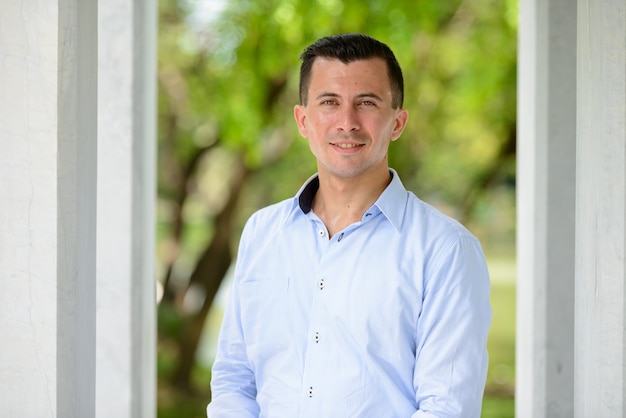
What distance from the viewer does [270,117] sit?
640 centimetres

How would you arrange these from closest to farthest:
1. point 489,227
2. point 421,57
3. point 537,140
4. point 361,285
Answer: point 361,285 < point 537,140 < point 421,57 < point 489,227

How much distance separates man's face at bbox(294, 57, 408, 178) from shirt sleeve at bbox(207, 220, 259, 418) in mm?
402

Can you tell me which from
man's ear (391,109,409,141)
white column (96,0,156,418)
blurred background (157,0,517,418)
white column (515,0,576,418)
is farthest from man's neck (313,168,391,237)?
blurred background (157,0,517,418)

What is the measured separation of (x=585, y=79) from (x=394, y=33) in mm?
3019

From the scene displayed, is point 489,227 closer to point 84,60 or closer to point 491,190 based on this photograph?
point 491,190

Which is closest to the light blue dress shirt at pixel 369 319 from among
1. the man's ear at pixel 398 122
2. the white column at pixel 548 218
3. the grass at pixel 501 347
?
the man's ear at pixel 398 122

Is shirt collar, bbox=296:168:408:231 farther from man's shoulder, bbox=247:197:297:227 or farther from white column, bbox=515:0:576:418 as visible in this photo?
white column, bbox=515:0:576:418

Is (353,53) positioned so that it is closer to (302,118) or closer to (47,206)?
(302,118)

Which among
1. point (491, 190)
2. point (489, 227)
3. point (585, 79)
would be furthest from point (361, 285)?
point (489, 227)

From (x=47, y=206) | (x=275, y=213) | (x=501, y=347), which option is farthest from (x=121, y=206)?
(x=501, y=347)

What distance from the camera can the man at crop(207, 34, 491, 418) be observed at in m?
1.82

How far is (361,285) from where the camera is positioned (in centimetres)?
192

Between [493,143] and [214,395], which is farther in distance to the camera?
[493,143]

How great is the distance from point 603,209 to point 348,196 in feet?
2.03
